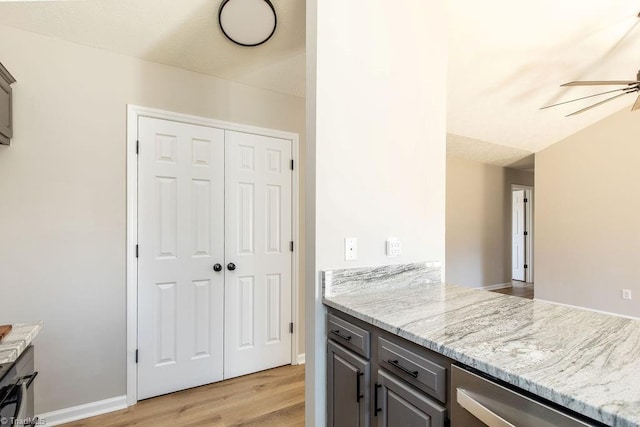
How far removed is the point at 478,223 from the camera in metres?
5.88

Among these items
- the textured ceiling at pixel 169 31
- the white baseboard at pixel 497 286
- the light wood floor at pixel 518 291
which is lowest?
the light wood floor at pixel 518 291

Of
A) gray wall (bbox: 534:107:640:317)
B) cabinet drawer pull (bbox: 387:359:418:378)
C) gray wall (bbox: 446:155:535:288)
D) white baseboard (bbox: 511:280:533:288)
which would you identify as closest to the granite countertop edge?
cabinet drawer pull (bbox: 387:359:418:378)

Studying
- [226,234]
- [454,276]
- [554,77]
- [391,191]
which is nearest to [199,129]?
[226,234]

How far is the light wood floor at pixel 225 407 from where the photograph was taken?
80.0 inches

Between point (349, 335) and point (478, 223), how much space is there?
209 inches

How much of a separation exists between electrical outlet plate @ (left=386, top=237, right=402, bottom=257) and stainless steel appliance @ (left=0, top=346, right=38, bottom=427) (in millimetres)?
1618


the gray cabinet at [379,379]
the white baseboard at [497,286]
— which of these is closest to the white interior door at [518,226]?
the white baseboard at [497,286]

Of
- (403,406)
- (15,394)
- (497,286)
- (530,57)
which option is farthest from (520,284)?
(15,394)

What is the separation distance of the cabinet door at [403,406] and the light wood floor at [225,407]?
1077 millimetres

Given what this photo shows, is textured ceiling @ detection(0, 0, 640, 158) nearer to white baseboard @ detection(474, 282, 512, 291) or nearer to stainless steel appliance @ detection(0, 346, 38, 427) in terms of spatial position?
stainless steel appliance @ detection(0, 346, 38, 427)

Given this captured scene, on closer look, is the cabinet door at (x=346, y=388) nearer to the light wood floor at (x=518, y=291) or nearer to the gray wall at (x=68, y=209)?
the gray wall at (x=68, y=209)

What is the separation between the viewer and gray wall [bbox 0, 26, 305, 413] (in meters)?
1.90

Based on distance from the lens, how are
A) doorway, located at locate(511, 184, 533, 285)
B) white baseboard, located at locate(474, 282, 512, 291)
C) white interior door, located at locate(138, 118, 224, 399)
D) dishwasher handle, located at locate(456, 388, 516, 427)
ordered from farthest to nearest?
doorway, located at locate(511, 184, 533, 285)
white baseboard, located at locate(474, 282, 512, 291)
white interior door, located at locate(138, 118, 224, 399)
dishwasher handle, located at locate(456, 388, 516, 427)

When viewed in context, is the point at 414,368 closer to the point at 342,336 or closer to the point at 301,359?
the point at 342,336
